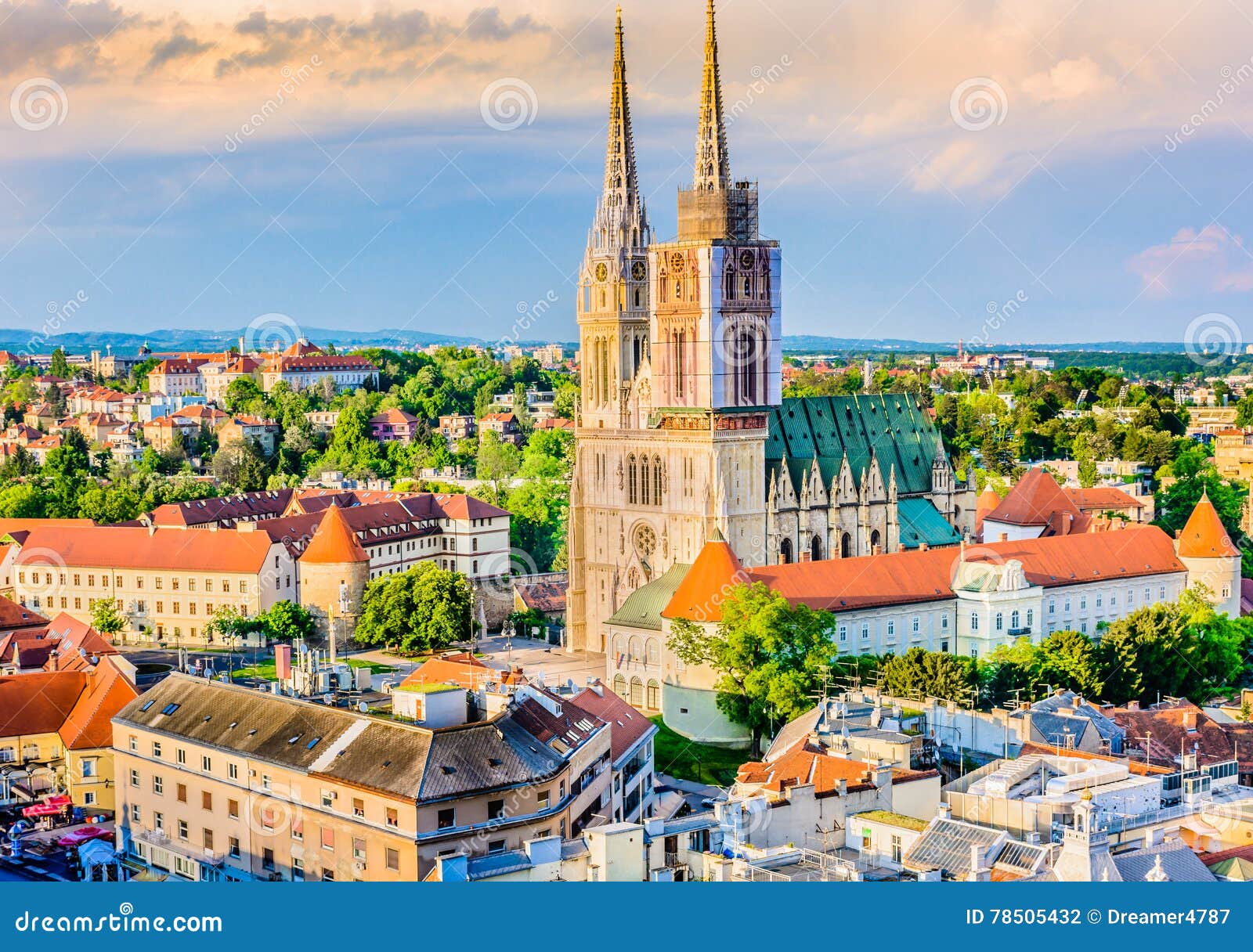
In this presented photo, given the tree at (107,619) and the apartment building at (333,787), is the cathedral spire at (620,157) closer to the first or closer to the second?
the tree at (107,619)

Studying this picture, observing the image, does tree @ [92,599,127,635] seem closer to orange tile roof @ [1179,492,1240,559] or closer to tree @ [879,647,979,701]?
tree @ [879,647,979,701]

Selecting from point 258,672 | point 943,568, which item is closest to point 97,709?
point 258,672

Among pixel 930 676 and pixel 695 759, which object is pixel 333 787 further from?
pixel 930 676

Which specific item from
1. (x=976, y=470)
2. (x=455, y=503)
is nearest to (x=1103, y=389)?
(x=976, y=470)

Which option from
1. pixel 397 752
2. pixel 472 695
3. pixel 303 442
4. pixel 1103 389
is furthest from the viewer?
pixel 1103 389

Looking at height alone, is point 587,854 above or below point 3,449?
below

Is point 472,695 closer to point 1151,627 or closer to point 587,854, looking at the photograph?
point 587,854

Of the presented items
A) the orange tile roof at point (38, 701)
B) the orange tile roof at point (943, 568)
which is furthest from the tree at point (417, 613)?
the orange tile roof at point (38, 701)
